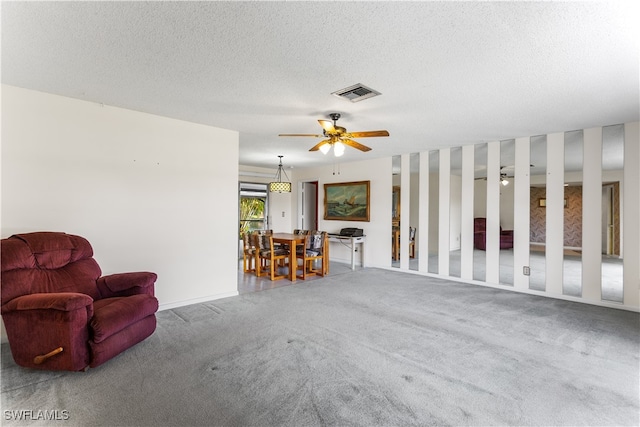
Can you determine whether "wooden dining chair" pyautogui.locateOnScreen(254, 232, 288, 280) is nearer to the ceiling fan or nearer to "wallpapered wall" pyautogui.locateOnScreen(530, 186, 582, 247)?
the ceiling fan

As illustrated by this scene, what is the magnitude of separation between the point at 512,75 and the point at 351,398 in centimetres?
292

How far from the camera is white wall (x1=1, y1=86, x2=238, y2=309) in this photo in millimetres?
2992

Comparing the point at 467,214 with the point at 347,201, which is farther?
the point at 347,201

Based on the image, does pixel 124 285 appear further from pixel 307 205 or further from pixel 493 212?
pixel 307 205

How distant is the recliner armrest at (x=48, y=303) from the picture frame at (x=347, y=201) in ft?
18.4

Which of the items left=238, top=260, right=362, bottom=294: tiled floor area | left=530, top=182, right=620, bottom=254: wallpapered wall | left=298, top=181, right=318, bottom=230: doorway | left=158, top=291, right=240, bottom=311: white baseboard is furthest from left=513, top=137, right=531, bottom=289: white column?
left=298, top=181, right=318, bottom=230: doorway

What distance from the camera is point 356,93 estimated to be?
3.02 m

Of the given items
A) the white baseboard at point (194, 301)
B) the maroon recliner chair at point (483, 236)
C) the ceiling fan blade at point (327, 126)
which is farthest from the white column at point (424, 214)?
the white baseboard at point (194, 301)

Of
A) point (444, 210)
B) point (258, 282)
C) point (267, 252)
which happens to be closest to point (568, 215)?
point (444, 210)

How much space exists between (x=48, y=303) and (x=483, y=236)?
596 centimetres

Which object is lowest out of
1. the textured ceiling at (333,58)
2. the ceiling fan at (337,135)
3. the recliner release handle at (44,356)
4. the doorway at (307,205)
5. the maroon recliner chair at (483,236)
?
the recliner release handle at (44,356)

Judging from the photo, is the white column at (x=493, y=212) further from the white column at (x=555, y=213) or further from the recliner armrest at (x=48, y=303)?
the recliner armrest at (x=48, y=303)

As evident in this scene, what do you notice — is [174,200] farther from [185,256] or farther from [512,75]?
[512,75]

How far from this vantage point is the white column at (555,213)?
175 inches
